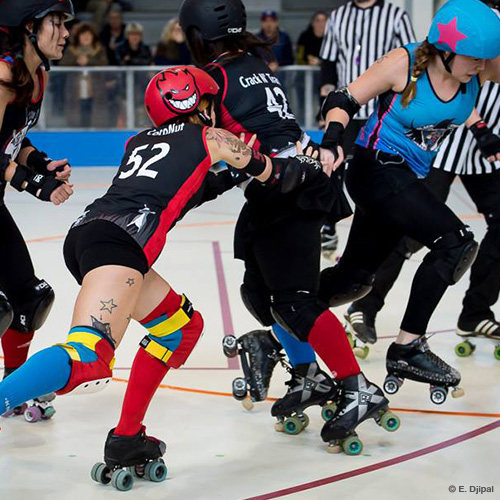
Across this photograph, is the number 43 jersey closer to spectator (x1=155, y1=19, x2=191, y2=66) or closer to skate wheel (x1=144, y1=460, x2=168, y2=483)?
skate wheel (x1=144, y1=460, x2=168, y2=483)

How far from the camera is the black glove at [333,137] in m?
3.60

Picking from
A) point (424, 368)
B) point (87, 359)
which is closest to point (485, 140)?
point (424, 368)

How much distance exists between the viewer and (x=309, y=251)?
3.55m

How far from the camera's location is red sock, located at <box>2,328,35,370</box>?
12.8 ft

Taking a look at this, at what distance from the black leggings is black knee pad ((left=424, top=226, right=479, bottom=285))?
0.02 metres

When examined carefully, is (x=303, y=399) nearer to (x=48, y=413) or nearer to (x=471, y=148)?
(x=48, y=413)

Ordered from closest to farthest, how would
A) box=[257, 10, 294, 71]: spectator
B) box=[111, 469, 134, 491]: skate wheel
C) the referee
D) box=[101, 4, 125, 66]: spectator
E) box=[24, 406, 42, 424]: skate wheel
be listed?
box=[111, 469, 134, 491]: skate wheel → box=[24, 406, 42, 424]: skate wheel → the referee → box=[257, 10, 294, 71]: spectator → box=[101, 4, 125, 66]: spectator

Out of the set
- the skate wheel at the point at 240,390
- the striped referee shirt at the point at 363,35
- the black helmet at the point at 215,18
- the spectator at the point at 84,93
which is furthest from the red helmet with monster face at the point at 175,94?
the spectator at the point at 84,93

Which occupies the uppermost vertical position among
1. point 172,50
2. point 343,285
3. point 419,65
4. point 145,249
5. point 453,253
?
point 419,65

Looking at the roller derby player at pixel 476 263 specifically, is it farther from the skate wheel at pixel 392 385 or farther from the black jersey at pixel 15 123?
the black jersey at pixel 15 123

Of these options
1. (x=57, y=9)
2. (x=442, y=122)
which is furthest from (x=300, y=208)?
(x=57, y=9)

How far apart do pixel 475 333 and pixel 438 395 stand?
1.26m

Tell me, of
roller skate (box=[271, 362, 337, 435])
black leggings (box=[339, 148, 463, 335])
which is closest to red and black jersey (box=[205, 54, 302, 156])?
black leggings (box=[339, 148, 463, 335])

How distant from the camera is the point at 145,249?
304cm
